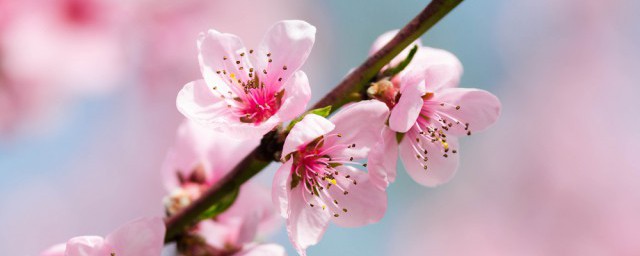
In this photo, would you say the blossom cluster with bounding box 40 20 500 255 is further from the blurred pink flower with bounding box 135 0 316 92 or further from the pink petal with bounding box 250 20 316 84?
the blurred pink flower with bounding box 135 0 316 92

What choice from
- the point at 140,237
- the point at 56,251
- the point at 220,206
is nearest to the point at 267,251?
the point at 220,206

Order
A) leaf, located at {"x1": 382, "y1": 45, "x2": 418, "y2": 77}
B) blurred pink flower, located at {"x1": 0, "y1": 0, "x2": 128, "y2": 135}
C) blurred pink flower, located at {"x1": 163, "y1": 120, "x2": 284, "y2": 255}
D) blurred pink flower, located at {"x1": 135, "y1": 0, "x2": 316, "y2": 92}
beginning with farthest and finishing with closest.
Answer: blurred pink flower, located at {"x1": 135, "y1": 0, "x2": 316, "y2": 92}, blurred pink flower, located at {"x1": 0, "y1": 0, "x2": 128, "y2": 135}, blurred pink flower, located at {"x1": 163, "y1": 120, "x2": 284, "y2": 255}, leaf, located at {"x1": 382, "y1": 45, "x2": 418, "y2": 77}

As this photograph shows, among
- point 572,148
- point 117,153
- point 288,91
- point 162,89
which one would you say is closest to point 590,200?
point 572,148

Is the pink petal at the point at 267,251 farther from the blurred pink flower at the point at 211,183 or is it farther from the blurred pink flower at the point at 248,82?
the blurred pink flower at the point at 248,82

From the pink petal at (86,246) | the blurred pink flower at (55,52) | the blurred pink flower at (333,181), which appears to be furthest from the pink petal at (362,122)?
the blurred pink flower at (55,52)

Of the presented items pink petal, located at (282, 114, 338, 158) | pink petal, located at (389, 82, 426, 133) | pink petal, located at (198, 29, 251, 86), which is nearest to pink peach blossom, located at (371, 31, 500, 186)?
pink petal, located at (389, 82, 426, 133)

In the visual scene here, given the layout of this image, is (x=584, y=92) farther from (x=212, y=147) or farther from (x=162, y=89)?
(x=212, y=147)

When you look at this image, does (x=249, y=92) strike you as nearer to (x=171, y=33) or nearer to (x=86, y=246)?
(x=86, y=246)
